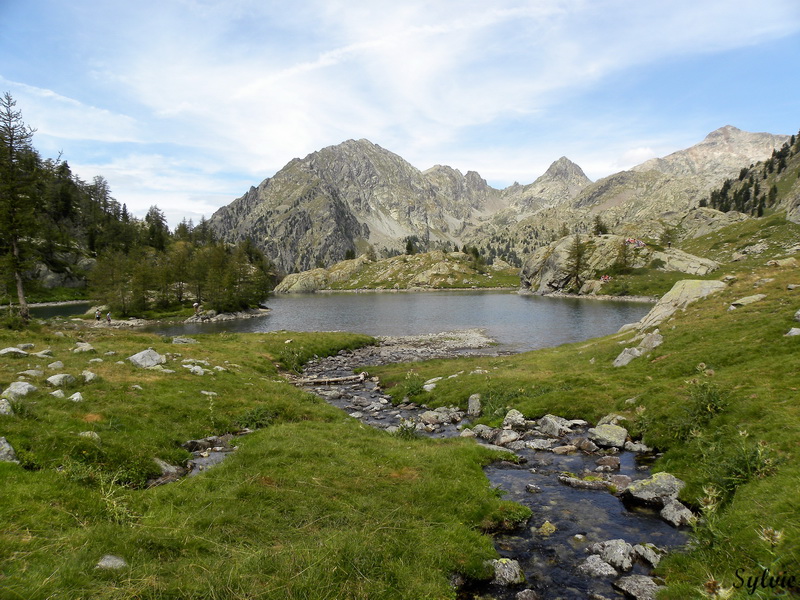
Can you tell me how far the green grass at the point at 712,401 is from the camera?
928 cm

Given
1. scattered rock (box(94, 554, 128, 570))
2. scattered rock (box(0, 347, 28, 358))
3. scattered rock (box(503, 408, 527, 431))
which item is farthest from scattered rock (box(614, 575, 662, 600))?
scattered rock (box(0, 347, 28, 358))

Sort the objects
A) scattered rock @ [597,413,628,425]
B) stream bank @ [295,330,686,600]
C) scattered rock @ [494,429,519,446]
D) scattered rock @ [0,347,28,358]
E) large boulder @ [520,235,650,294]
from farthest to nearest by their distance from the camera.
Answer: large boulder @ [520,235,650,294], scattered rock @ [0,347,28,358], scattered rock @ [597,413,628,425], scattered rock @ [494,429,519,446], stream bank @ [295,330,686,600]

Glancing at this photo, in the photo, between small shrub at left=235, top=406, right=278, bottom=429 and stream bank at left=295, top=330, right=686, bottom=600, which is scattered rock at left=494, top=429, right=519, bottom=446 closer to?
stream bank at left=295, top=330, right=686, bottom=600

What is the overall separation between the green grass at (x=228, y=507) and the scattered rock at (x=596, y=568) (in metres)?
2.53

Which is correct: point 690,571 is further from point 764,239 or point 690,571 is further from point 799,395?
point 764,239

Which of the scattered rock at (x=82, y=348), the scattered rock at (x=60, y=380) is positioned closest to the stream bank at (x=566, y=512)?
the scattered rock at (x=60, y=380)

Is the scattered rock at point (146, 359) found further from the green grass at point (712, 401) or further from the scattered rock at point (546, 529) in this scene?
the scattered rock at point (546, 529)

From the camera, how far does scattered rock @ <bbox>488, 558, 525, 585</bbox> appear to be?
394 inches

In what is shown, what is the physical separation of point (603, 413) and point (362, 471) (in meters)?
15.1

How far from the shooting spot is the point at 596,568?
403 inches

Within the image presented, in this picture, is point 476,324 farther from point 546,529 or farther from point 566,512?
point 546,529

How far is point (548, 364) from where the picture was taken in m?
34.8

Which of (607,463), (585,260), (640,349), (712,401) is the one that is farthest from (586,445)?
(585,260)

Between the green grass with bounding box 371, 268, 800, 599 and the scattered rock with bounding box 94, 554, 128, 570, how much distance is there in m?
11.1
